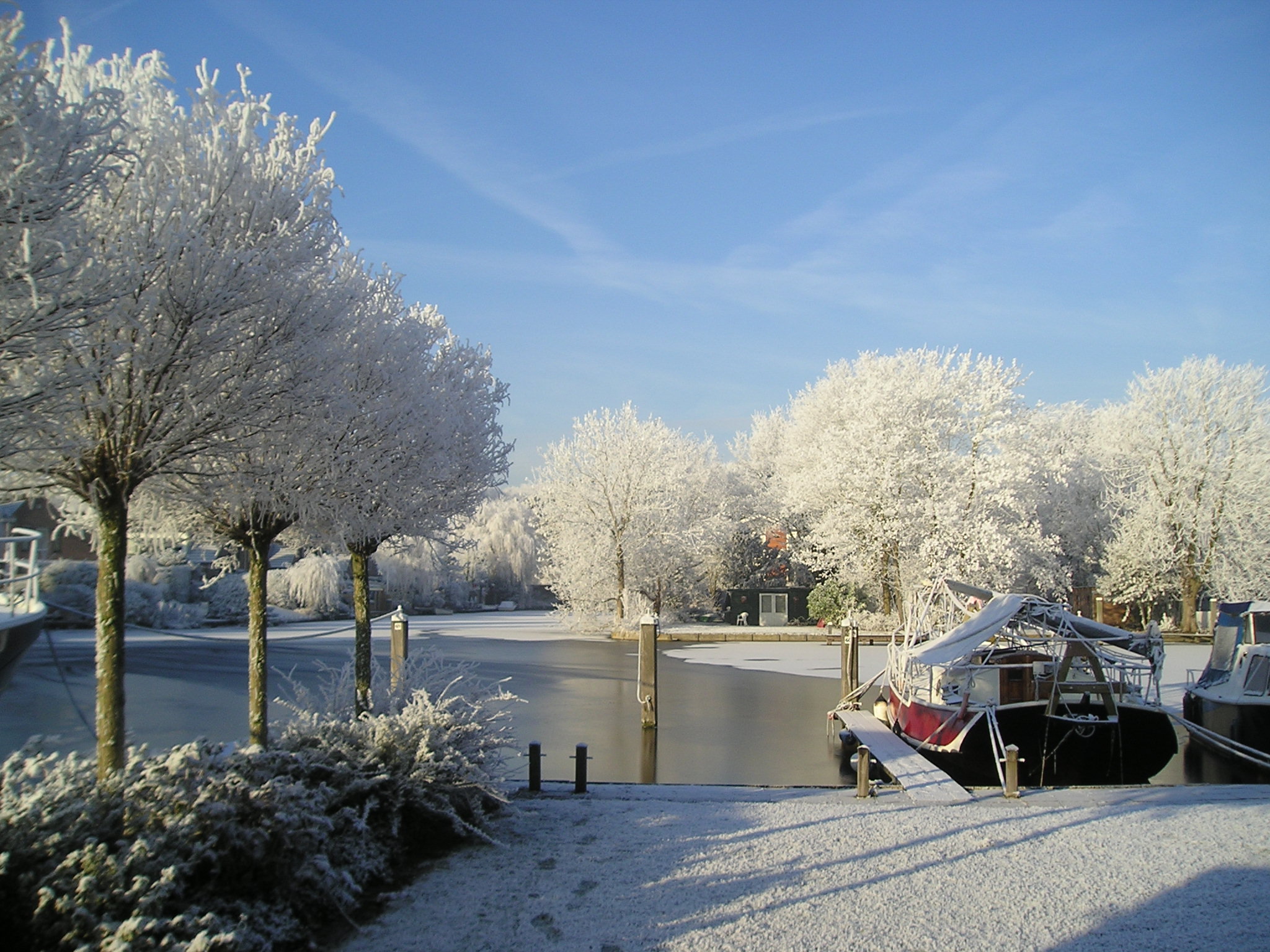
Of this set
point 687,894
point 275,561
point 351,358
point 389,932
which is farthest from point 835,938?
point 275,561

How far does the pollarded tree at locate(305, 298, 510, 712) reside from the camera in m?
9.35

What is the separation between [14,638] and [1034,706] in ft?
44.5

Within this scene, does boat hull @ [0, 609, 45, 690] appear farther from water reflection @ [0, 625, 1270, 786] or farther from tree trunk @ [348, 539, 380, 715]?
tree trunk @ [348, 539, 380, 715]

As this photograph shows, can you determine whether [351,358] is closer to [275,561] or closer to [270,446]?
[270,446]

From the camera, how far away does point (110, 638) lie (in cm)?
644

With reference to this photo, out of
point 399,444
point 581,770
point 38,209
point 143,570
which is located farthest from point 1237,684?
point 143,570

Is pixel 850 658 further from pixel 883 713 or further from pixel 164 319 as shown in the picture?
pixel 164 319

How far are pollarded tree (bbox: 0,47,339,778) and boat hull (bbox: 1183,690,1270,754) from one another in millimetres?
13888

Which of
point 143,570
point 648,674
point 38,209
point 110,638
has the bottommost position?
point 648,674

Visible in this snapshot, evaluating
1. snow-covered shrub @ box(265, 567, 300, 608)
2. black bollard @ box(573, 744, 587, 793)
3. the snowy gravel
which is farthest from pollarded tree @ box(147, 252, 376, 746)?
snow-covered shrub @ box(265, 567, 300, 608)

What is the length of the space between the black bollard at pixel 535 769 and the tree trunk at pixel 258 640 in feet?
8.62

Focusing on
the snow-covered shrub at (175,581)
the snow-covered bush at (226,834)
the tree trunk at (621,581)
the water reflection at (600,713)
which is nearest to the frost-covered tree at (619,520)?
the tree trunk at (621,581)

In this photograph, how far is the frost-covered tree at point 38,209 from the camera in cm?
468

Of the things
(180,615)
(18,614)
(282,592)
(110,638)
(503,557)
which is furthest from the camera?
(503,557)
